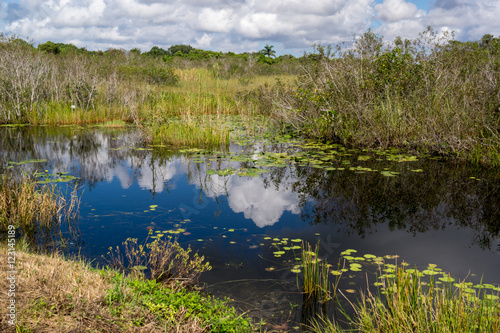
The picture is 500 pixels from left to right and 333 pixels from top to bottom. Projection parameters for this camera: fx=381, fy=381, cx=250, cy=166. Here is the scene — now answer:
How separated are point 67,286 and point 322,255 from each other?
119 inches

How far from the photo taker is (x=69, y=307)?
125 inches

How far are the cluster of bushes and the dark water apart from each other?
2.71ft

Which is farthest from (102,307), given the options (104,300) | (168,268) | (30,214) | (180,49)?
(180,49)

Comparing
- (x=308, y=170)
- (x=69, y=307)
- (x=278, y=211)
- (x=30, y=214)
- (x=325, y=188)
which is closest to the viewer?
(x=69, y=307)

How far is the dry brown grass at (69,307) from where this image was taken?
2.98 meters

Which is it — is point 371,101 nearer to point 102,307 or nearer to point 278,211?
point 278,211

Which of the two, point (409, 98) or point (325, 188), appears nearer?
point (325, 188)

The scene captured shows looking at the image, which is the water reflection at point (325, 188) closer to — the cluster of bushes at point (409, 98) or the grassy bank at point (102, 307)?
the cluster of bushes at point (409, 98)

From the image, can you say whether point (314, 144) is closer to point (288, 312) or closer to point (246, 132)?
point (246, 132)

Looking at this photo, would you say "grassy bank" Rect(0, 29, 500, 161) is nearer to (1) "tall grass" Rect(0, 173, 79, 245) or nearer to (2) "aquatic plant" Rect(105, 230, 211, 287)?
(1) "tall grass" Rect(0, 173, 79, 245)

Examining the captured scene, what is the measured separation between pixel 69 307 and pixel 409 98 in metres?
10.7

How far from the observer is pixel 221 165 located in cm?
959

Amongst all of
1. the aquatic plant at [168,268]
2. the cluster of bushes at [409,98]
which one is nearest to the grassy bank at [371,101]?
the cluster of bushes at [409,98]

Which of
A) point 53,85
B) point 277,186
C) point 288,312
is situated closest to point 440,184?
point 277,186
